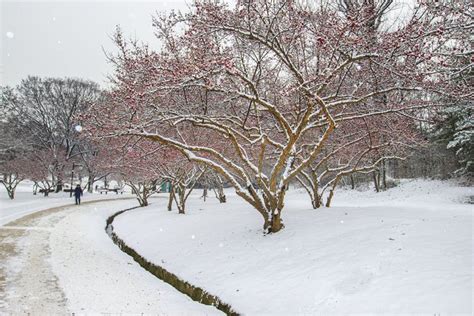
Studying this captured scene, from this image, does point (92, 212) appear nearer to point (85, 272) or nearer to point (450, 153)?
point (85, 272)

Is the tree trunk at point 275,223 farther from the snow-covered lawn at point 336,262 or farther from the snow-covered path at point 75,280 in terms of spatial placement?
the snow-covered path at point 75,280

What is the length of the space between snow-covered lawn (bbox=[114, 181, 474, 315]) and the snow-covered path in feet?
2.95

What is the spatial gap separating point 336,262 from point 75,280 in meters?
6.51

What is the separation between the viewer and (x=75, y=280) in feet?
29.9

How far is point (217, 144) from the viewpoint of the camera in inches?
755

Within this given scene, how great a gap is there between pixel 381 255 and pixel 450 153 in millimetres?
22258

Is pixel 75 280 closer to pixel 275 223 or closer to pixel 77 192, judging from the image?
pixel 275 223

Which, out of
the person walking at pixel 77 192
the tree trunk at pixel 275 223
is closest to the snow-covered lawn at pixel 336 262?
the tree trunk at pixel 275 223

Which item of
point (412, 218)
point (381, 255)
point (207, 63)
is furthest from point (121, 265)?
point (412, 218)

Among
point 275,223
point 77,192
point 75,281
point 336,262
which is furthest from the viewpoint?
point 77,192

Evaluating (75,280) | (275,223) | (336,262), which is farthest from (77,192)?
(336,262)

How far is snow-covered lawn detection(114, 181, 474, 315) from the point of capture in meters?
5.65

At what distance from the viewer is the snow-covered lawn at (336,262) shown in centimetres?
565

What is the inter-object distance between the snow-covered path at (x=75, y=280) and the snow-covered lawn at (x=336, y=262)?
2.95 ft
